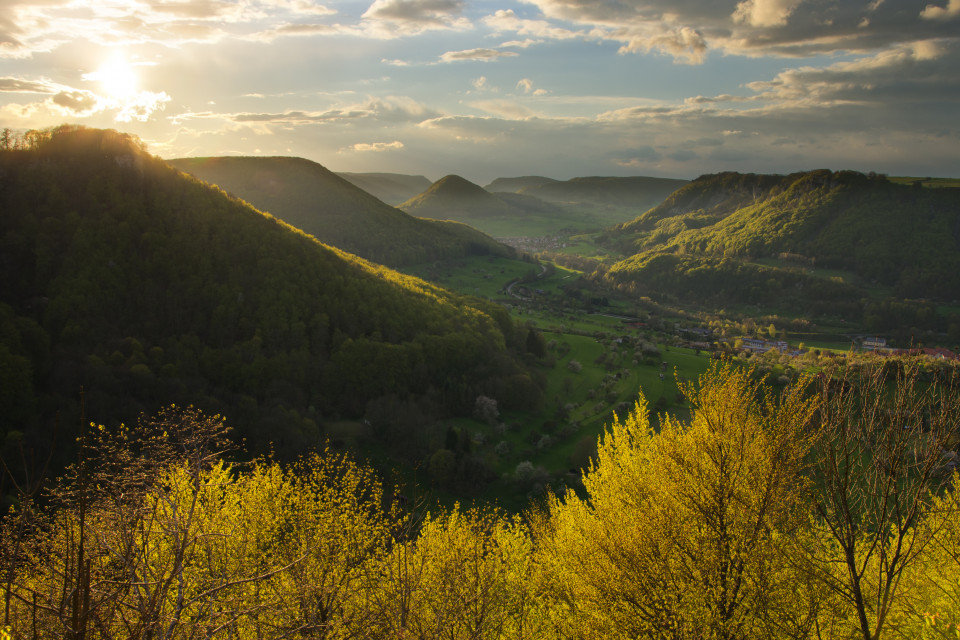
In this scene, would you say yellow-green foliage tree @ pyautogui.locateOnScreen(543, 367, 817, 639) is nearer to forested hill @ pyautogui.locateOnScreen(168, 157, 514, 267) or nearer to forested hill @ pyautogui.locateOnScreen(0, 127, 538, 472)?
forested hill @ pyautogui.locateOnScreen(0, 127, 538, 472)

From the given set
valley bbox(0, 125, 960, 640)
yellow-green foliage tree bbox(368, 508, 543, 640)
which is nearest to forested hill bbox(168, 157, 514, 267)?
valley bbox(0, 125, 960, 640)

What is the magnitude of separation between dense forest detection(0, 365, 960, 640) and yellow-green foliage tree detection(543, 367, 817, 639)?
0.06 meters

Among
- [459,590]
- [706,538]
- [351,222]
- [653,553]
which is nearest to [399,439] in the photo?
[459,590]

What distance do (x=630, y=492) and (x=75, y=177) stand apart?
80928 mm

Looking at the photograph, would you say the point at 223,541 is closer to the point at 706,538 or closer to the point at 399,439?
the point at 706,538

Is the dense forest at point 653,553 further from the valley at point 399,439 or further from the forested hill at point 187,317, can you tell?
the forested hill at point 187,317

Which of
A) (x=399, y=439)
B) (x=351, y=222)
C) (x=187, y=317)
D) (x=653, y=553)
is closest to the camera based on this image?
(x=653, y=553)

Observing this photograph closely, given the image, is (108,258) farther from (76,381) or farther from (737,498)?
(737,498)

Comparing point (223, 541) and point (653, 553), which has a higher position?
point (653, 553)

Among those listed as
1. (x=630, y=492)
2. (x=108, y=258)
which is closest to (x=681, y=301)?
(x=108, y=258)

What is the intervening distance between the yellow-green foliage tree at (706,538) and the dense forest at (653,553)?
0.06 m

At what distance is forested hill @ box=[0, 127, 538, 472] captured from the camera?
5088 cm

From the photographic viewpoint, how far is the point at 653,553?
1423 centimetres

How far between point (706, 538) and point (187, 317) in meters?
64.4
